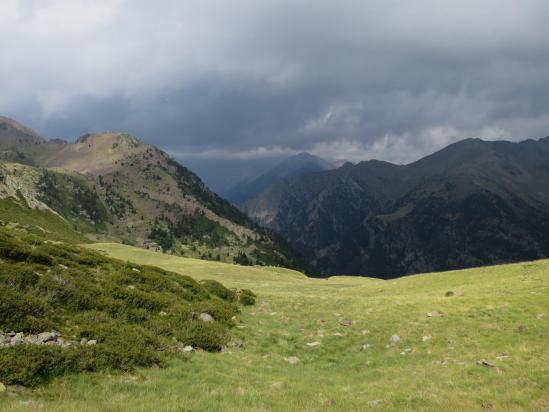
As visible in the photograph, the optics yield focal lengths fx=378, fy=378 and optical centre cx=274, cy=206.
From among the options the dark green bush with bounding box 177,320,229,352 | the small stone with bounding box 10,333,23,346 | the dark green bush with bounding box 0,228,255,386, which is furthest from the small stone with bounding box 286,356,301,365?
the small stone with bounding box 10,333,23,346

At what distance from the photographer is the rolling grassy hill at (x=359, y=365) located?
12.4m

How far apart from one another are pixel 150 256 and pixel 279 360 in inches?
2370

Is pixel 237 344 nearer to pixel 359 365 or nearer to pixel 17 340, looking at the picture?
pixel 359 365

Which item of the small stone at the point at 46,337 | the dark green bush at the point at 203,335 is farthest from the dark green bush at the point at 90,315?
the small stone at the point at 46,337

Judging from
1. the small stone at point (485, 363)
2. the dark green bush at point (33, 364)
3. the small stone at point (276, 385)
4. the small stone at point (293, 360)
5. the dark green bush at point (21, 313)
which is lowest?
the small stone at point (293, 360)

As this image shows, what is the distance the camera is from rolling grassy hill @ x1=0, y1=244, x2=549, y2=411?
12.4m

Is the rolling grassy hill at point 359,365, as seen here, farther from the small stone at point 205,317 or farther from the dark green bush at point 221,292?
the dark green bush at point 221,292

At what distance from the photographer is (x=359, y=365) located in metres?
19.2

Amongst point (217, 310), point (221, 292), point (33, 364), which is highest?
point (33, 364)

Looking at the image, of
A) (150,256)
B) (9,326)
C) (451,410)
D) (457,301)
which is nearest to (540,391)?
(451,410)

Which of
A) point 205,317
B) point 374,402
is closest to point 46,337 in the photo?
point 205,317

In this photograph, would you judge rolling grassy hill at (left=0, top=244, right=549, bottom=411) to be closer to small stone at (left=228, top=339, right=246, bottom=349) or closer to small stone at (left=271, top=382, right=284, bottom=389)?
small stone at (left=271, top=382, right=284, bottom=389)

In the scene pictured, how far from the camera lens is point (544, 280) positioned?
1363 inches

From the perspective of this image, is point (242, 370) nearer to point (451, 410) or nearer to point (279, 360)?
point (279, 360)
